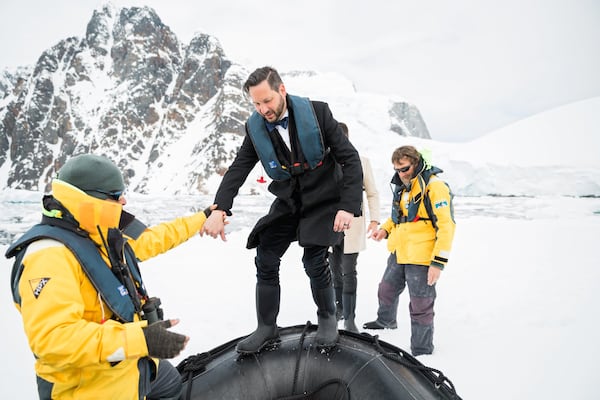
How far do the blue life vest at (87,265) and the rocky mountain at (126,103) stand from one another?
7020 cm

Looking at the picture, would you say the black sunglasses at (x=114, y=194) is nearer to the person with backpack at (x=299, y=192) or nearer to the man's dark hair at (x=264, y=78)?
the person with backpack at (x=299, y=192)

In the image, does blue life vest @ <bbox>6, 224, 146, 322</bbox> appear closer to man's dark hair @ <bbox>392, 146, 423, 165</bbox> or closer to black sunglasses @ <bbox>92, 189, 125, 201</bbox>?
black sunglasses @ <bbox>92, 189, 125, 201</bbox>

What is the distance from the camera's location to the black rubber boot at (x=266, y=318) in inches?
90.4

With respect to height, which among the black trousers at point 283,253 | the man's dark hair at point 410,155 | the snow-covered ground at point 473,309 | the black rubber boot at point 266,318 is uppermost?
the man's dark hair at point 410,155

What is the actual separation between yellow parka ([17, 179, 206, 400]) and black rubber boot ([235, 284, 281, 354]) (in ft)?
2.86

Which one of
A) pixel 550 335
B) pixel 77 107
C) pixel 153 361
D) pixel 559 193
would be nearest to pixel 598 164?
pixel 559 193

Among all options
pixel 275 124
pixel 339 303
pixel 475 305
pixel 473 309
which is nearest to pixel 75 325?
pixel 275 124

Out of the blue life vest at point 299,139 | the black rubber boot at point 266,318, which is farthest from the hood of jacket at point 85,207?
the black rubber boot at point 266,318

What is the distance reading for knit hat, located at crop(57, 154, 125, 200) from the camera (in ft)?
5.06

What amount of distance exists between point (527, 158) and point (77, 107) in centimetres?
11561

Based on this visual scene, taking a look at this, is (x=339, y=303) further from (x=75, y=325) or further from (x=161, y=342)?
(x=75, y=325)

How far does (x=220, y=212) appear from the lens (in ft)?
8.03

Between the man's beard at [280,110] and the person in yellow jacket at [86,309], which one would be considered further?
the man's beard at [280,110]

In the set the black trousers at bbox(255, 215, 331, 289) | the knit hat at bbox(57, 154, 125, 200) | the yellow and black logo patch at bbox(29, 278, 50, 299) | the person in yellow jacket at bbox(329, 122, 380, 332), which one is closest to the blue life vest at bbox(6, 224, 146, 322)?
the yellow and black logo patch at bbox(29, 278, 50, 299)
